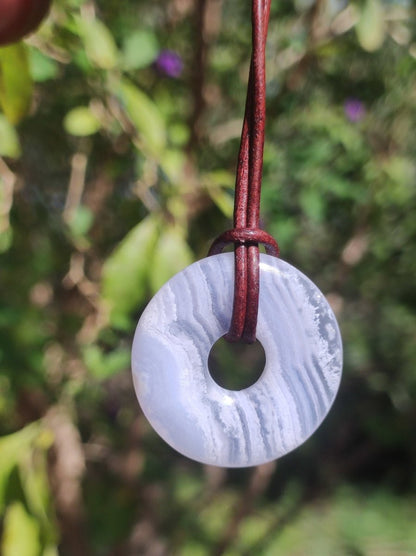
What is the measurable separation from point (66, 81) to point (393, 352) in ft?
5.62

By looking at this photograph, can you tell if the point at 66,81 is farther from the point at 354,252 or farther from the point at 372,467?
the point at 372,467

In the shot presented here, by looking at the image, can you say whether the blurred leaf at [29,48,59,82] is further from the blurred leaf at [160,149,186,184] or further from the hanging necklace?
the hanging necklace

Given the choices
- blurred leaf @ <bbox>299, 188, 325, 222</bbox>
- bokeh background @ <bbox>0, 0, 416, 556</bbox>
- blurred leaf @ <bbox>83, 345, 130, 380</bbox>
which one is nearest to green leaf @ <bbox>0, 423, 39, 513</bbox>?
bokeh background @ <bbox>0, 0, 416, 556</bbox>

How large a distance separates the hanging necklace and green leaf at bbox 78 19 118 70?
41 cm

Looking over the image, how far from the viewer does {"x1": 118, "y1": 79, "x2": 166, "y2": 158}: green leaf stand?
0.78 metres

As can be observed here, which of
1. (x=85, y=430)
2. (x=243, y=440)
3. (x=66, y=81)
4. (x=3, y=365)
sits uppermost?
(x=66, y=81)

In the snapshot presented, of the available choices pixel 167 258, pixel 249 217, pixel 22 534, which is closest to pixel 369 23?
pixel 167 258

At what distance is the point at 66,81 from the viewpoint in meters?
1.19

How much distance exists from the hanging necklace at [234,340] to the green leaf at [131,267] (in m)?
0.36

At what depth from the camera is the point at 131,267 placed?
0.82 metres

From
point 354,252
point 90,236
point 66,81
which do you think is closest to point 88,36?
point 66,81

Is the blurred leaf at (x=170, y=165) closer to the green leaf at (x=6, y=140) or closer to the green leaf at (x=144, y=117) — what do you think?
the green leaf at (x=144, y=117)

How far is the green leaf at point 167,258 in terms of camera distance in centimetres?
79

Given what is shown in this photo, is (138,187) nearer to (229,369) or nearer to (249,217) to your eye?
(249,217)
